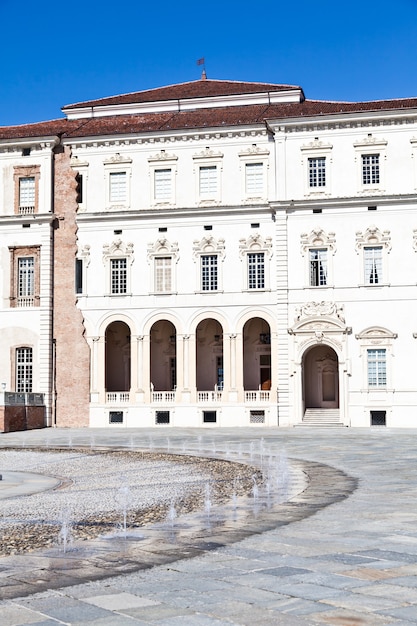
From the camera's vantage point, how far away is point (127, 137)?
45.8 m

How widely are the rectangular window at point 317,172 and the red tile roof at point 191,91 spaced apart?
6353mm

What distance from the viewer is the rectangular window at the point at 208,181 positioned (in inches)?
1773

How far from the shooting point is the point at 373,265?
42.1m

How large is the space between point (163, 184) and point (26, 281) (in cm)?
891

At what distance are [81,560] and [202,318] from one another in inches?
1398

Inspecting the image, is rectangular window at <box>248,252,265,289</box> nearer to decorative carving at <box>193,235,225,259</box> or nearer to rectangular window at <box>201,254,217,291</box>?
decorative carving at <box>193,235,225,259</box>

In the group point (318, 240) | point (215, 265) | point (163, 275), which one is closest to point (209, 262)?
point (215, 265)

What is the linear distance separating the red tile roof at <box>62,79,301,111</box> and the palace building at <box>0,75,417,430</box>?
774 millimetres

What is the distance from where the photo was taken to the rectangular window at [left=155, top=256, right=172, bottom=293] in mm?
45188

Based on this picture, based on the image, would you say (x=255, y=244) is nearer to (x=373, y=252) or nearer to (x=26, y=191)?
(x=373, y=252)

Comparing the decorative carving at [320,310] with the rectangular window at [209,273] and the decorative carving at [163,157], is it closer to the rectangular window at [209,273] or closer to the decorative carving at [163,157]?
the rectangular window at [209,273]

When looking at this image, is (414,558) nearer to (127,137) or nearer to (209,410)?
(209,410)

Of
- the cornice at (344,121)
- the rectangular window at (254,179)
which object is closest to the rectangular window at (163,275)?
the rectangular window at (254,179)

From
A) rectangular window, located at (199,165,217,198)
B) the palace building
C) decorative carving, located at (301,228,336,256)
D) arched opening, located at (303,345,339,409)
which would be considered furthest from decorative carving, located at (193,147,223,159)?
arched opening, located at (303,345,339,409)
